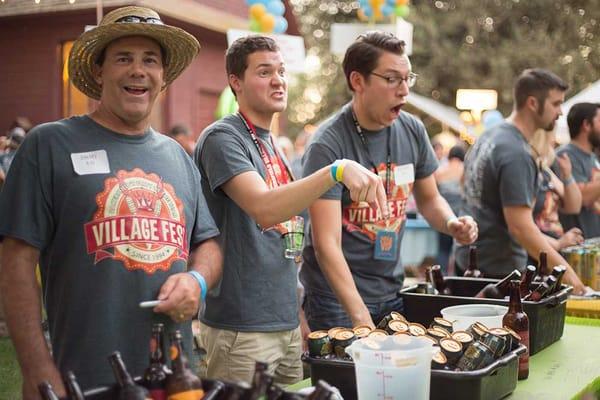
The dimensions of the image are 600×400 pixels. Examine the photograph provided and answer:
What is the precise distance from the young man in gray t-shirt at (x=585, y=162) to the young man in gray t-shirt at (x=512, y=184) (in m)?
1.30

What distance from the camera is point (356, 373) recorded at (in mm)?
1981

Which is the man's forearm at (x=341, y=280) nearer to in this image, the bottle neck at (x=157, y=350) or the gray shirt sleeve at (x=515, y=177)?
the bottle neck at (x=157, y=350)

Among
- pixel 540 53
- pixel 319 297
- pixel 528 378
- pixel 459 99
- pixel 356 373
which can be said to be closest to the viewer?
pixel 356 373

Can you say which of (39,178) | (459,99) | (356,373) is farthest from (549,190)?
(459,99)

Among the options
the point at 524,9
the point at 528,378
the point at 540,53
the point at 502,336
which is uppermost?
the point at 524,9

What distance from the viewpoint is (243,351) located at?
2.80 m

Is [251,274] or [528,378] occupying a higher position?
[251,274]

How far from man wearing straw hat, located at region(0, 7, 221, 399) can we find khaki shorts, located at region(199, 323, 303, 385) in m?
0.58

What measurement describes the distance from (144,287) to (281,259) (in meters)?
0.80

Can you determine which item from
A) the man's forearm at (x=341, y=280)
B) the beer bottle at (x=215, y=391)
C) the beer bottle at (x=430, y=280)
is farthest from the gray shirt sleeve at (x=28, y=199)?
the beer bottle at (x=430, y=280)

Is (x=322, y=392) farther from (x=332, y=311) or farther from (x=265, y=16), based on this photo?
(x=265, y=16)

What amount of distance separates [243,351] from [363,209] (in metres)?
0.73

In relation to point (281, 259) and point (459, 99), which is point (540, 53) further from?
point (281, 259)

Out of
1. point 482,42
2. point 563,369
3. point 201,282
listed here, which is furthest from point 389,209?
point 482,42
